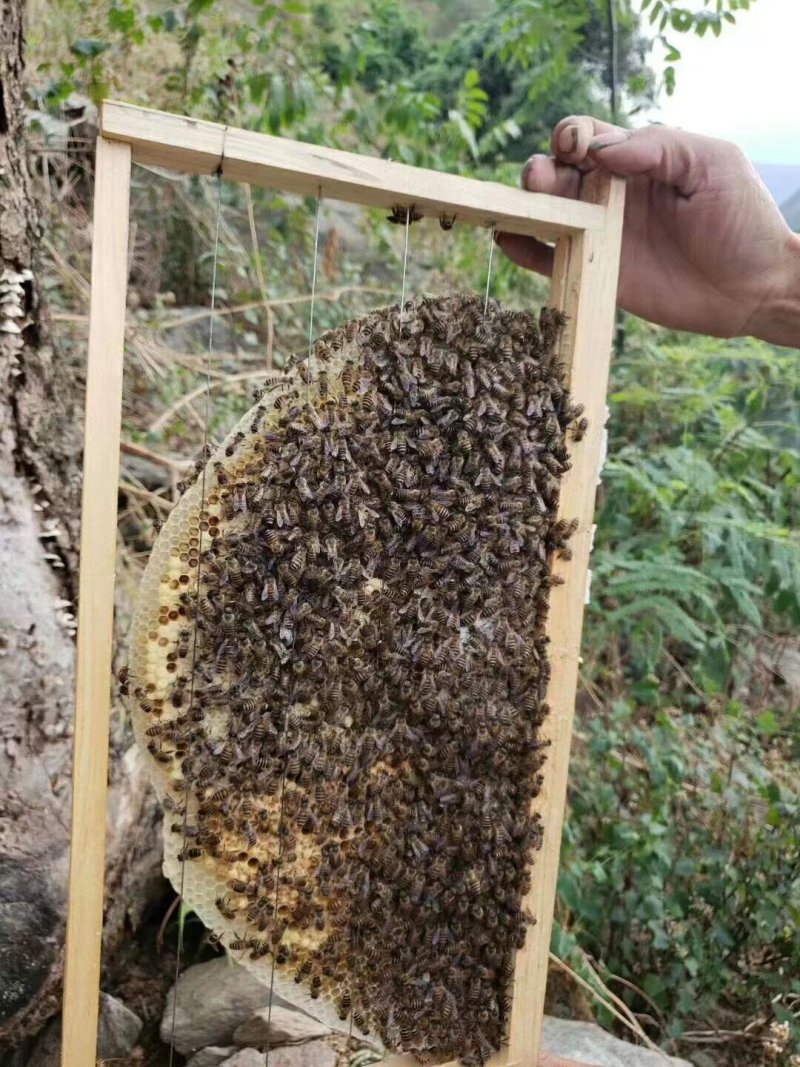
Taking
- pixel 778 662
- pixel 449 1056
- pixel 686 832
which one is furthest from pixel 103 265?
pixel 778 662

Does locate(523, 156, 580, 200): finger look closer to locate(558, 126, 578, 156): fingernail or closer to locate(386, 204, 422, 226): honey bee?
locate(558, 126, 578, 156): fingernail

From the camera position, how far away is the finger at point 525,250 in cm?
253

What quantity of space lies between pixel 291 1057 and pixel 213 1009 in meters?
0.41

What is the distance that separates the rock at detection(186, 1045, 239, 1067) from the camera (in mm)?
3072

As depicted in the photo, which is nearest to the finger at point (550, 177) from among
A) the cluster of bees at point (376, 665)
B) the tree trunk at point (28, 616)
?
the cluster of bees at point (376, 665)

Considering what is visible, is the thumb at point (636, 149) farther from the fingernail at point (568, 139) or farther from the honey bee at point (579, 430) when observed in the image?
the honey bee at point (579, 430)

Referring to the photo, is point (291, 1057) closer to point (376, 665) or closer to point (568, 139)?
point (376, 665)

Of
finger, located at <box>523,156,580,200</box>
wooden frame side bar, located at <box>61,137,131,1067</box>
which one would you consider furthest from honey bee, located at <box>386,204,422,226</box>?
wooden frame side bar, located at <box>61,137,131,1067</box>

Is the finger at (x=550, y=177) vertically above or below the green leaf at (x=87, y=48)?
below

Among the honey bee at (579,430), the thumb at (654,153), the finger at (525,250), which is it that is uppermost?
the thumb at (654,153)

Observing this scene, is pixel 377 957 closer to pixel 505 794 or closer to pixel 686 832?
pixel 505 794

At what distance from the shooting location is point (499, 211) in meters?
2.01

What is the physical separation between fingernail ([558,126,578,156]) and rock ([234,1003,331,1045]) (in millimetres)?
3044

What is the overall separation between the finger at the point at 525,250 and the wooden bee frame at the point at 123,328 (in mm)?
282
